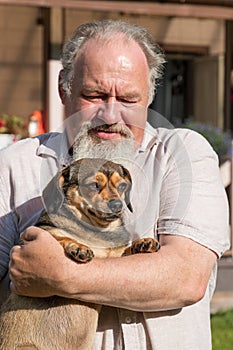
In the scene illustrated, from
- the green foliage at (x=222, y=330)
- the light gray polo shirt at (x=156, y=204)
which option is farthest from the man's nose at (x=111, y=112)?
the green foliage at (x=222, y=330)

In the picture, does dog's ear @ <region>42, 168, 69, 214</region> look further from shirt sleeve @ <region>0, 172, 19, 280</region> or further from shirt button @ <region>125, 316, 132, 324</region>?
shirt button @ <region>125, 316, 132, 324</region>

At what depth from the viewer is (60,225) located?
2791 mm

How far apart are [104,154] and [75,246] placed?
37 cm

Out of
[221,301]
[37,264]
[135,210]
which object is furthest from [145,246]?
[221,301]

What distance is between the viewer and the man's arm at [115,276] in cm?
269

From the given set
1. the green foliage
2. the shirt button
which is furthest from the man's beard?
the green foliage

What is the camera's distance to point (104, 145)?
9.62ft

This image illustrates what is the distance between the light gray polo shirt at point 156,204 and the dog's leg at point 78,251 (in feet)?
0.65

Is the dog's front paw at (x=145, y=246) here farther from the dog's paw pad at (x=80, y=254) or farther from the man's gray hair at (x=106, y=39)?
the man's gray hair at (x=106, y=39)

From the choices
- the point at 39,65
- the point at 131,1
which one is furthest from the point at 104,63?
the point at 39,65

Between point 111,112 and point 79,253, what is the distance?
1.82 ft

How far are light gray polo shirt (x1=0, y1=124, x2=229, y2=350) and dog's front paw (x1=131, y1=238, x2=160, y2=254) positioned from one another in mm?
65

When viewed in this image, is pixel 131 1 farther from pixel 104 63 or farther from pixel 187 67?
pixel 104 63

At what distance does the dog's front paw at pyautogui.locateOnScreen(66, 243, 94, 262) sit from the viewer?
2.67 meters
